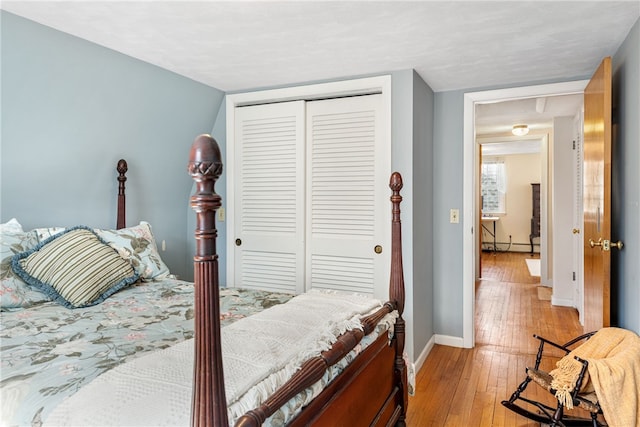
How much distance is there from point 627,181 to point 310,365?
2.16 m

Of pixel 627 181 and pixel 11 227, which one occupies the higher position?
pixel 627 181

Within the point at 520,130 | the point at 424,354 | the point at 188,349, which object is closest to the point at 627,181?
the point at 424,354

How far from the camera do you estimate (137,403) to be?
40.1 inches

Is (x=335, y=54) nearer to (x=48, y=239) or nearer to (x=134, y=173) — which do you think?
(x=134, y=173)

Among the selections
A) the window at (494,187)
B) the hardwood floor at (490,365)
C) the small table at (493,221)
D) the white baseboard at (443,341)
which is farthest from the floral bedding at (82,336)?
the window at (494,187)

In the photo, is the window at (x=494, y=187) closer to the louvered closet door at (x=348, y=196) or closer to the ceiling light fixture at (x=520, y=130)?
Answer: the ceiling light fixture at (x=520, y=130)

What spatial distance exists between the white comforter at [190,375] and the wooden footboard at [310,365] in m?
0.05

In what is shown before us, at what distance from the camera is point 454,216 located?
3.68m

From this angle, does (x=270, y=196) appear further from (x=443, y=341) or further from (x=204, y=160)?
(x=204, y=160)

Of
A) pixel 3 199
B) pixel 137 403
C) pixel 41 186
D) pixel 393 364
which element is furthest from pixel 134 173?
pixel 137 403

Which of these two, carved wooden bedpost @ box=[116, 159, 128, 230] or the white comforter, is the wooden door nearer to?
the white comforter

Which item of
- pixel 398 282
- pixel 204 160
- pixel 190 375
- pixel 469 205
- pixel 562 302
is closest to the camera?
pixel 204 160

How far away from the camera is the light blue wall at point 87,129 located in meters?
2.36

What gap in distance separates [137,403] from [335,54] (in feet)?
7.67
